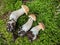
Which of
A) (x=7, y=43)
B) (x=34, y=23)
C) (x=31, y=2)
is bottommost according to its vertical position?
(x=7, y=43)

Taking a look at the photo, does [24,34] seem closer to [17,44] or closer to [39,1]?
[17,44]

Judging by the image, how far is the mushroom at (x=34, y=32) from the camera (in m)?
3.75

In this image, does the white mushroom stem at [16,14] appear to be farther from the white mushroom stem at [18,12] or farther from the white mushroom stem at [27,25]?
the white mushroom stem at [27,25]

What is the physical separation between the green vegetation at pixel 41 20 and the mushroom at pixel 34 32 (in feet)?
0.25

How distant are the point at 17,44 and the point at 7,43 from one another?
207 mm

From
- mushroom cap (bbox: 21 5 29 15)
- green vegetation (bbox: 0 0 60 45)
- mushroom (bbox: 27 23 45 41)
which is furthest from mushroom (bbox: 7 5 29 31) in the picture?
mushroom (bbox: 27 23 45 41)

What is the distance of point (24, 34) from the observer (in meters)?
3.79

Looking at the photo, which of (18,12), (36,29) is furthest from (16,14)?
(36,29)

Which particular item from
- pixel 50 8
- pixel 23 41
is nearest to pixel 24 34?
pixel 23 41

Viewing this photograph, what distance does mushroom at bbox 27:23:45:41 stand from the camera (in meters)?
3.75

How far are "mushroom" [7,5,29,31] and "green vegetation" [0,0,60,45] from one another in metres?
0.10

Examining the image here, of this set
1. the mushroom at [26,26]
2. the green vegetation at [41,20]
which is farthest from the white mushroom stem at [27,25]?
the green vegetation at [41,20]

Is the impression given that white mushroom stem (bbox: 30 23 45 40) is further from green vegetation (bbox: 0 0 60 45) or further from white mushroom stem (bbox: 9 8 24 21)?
white mushroom stem (bbox: 9 8 24 21)

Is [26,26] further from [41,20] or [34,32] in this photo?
[41,20]
